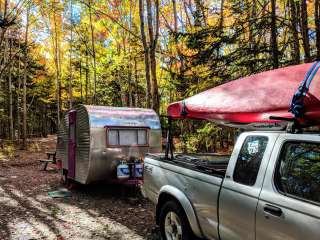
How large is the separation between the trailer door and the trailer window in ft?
5.19

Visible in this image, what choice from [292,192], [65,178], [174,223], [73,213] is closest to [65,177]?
[65,178]

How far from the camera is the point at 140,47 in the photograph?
25.4 meters

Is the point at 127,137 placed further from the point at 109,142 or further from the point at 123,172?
the point at 123,172

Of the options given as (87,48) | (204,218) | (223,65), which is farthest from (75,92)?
(204,218)

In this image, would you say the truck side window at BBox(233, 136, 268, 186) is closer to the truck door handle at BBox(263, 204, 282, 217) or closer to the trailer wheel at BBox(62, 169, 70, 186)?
the truck door handle at BBox(263, 204, 282, 217)

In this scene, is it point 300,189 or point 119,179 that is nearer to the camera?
point 300,189

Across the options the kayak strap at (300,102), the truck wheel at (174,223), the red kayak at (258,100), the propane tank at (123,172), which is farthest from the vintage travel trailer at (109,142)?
the kayak strap at (300,102)

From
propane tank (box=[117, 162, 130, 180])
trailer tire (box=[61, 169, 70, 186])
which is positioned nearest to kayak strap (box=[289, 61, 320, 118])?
propane tank (box=[117, 162, 130, 180])

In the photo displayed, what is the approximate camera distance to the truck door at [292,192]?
10.0 ft

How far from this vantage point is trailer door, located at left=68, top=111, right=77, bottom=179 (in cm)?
1109

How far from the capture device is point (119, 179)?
9688 millimetres

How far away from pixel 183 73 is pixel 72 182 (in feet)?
17.7

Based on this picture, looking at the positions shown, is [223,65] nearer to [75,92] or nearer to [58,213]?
[58,213]

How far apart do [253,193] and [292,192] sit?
438 mm
